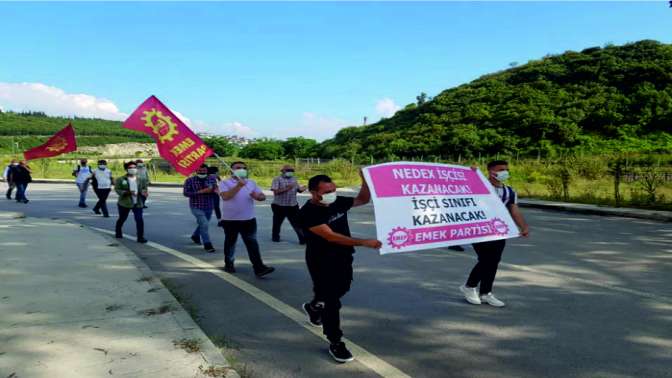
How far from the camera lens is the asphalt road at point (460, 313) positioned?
3.46 meters

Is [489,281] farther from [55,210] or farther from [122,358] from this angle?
[55,210]

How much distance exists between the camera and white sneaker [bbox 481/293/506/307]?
478 centimetres

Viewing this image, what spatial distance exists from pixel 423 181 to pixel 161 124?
13.3 feet

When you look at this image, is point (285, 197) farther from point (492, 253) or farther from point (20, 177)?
point (20, 177)

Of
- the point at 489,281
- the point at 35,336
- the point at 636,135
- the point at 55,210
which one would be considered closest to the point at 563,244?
the point at 489,281

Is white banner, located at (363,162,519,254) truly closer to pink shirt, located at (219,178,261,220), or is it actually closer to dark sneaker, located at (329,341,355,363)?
dark sneaker, located at (329,341,355,363)

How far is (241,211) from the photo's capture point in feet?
19.8

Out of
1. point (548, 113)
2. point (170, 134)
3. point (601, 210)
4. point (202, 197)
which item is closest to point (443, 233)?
point (170, 134)

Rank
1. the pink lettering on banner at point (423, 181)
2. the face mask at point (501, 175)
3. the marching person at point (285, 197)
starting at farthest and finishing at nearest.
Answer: the marching person at point (285, 197)
the face mask at point (501, 175)
the pink lettering on banner at point (423, 181)

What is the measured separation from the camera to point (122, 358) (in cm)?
336

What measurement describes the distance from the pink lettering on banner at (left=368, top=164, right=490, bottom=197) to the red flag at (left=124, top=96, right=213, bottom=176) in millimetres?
3409

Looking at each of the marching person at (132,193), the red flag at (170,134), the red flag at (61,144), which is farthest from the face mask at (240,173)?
the red flag at (61,144)

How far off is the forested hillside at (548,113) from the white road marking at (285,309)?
118 feet

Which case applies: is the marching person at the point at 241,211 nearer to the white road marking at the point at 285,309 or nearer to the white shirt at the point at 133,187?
the white road marking at the point at 285,309
